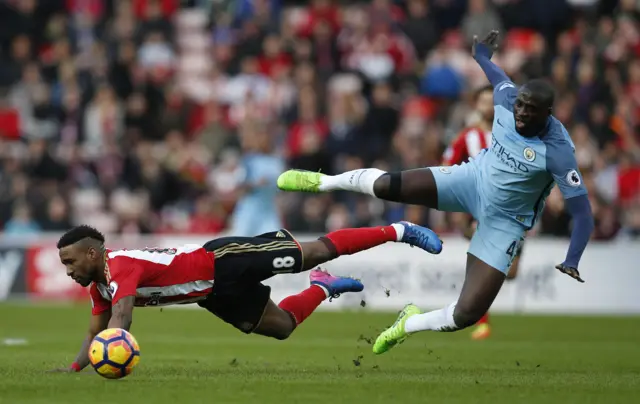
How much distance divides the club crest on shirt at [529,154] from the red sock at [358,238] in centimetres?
138

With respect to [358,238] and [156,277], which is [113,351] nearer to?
[156,277]

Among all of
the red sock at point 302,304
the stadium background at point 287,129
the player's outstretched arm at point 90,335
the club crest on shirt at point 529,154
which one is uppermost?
the club crest on shirt at point 529,154

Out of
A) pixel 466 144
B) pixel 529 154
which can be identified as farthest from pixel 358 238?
pixel 466 144

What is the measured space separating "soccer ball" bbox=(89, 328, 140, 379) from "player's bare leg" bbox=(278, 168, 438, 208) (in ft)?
7.27

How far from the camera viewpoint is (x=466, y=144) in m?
13.7

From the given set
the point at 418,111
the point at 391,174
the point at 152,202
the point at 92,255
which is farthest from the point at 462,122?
the point at 92,255

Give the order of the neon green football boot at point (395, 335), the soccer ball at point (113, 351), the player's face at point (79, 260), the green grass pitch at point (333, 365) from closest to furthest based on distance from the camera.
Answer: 1. the green grass pitch at point (333, 365)
2. the soccer ball at point (113, 351)
3. the player's face at point (79, 260)
4. the neon green football boot at point (395, 335)

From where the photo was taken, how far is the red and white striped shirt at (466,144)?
13602mm

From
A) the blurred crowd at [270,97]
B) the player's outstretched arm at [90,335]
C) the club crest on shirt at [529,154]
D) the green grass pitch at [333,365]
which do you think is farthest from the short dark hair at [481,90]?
the blurred crowd at [270,97]

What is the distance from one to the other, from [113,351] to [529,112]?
3.70 metres

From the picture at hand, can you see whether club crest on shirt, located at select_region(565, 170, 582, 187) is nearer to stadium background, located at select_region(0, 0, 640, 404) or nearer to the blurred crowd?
stadium background, located at select_region(0, 0, 640, 404)

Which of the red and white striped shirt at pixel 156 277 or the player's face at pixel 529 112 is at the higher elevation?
the player's face at pixel 529 112

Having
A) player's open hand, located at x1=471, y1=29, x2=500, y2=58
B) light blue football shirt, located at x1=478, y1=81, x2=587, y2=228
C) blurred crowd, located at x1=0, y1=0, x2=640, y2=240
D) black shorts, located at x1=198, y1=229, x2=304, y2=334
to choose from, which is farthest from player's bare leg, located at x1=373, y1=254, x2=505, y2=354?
blurred crowd, located at x1=0, y1=0, x2=640, y2=240

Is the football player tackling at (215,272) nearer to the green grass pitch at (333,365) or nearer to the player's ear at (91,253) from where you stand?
the player's ear at (91,253)
